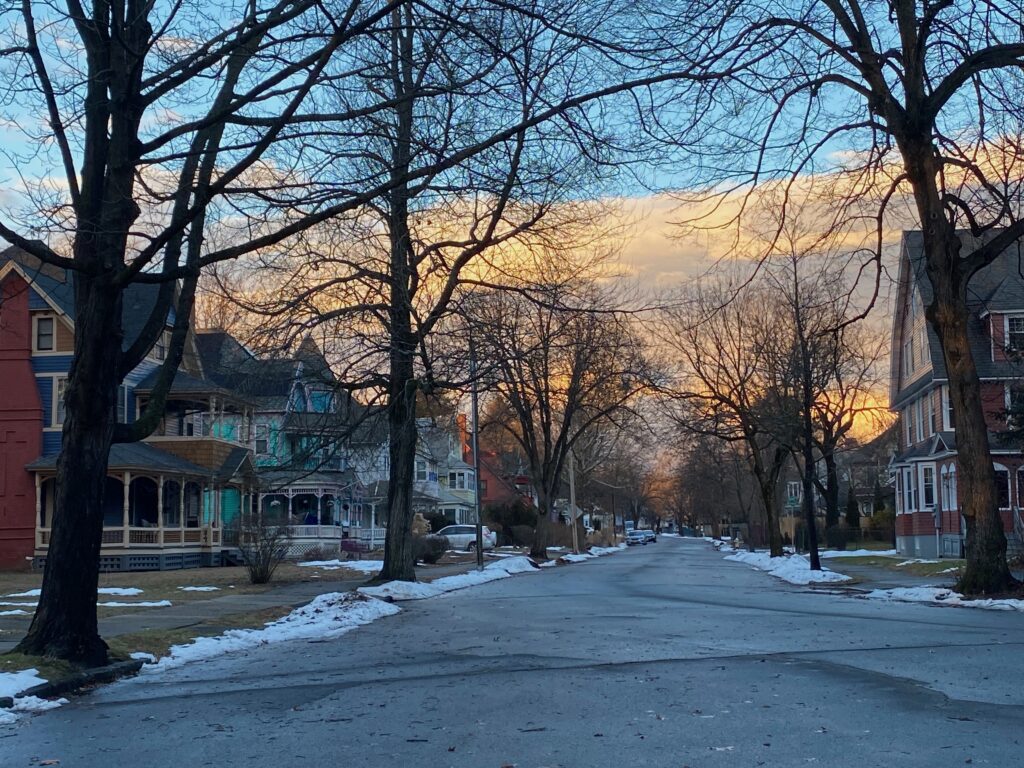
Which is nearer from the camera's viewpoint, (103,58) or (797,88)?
(103,58)

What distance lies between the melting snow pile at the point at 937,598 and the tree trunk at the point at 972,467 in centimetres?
36

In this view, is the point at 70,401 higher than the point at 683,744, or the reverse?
the point at 70,401

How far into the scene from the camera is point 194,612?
19125 millimetres

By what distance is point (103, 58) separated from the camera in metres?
12.1

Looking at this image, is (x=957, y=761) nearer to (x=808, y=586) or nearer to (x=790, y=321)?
(x=808, y=586)

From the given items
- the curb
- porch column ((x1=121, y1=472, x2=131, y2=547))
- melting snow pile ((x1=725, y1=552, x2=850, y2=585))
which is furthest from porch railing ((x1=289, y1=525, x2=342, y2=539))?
the curb

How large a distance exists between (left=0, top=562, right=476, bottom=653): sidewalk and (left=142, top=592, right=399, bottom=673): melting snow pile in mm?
995

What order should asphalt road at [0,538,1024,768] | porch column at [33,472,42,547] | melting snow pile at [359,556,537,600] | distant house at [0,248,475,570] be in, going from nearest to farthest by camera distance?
1. asphalt road at [0,538,1024,768]
2. melting snow pile at [359,556,537,600]
3. distant house at [0,248,475,570]
4. porch column at [33,472,42,547]

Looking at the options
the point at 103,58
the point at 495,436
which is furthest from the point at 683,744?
the point at 495,436

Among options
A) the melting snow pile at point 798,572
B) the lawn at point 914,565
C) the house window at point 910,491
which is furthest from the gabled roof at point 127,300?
the house window at point 910,491

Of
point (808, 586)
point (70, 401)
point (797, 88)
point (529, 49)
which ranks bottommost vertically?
point (808, 586)

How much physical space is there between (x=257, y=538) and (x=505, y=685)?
19533 millimetres

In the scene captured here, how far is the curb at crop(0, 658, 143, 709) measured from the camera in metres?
9.70

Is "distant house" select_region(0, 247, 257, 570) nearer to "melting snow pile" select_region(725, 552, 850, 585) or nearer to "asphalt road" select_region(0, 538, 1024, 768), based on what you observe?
"melting snow pile" select_region(725, 552, 850, 585)
